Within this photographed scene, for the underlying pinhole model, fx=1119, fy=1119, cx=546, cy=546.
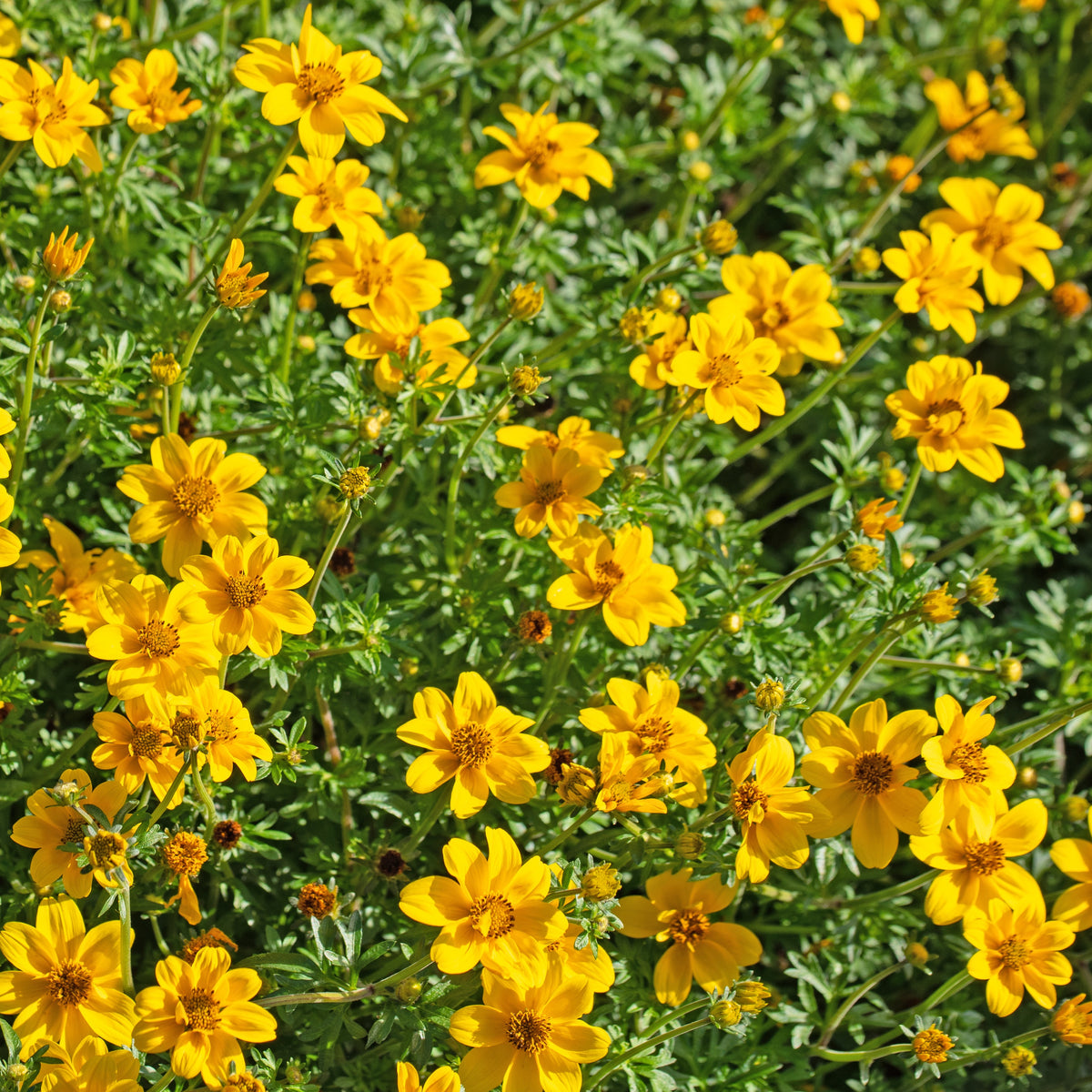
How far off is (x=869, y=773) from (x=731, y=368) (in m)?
0.98

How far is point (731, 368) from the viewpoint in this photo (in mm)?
2648

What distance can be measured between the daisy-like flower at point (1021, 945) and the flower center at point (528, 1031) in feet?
3.12

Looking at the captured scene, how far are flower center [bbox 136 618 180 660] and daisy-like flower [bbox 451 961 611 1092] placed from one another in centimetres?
87

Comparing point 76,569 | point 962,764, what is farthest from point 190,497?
point 962,764

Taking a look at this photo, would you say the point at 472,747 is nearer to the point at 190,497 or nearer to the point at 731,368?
the point at 190,497

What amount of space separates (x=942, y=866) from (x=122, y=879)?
5.43 ft

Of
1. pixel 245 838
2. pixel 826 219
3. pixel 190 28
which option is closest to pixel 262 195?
pixel 190 28

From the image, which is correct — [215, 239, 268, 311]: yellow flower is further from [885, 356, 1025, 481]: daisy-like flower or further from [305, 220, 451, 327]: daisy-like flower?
[885, 356, 1025, 481]: daisy-like flower

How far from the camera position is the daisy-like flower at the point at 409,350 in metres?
2.63

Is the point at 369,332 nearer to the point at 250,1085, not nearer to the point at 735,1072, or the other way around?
the point at 250,1085

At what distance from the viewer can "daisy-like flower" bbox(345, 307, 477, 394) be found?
2633 mm

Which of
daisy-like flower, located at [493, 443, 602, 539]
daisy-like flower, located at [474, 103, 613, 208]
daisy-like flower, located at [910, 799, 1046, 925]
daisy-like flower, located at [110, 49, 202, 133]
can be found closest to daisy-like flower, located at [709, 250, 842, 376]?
daisy-like flower, located at [474, 103, 613, 208]

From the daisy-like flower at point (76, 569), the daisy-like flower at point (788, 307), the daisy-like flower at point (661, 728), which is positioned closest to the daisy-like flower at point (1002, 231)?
the daisy-like flower at point (788, 307)

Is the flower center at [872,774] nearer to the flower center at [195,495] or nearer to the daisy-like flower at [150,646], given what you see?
the daisy-like flower at [150,646]
